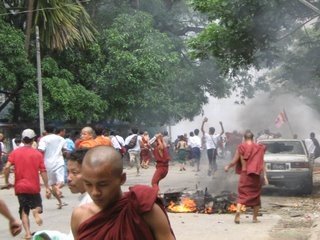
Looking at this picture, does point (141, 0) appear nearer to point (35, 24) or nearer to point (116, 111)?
point (116, 111)

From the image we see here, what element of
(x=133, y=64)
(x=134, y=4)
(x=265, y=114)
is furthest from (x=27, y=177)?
(x=265, y=114)

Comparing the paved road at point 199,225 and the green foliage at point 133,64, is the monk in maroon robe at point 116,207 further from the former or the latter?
the green foliage at point 133,64

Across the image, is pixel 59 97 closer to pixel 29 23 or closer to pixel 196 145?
pixel 29 23

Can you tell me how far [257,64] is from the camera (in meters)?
15.2

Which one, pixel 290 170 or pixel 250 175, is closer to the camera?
pixel 250 175

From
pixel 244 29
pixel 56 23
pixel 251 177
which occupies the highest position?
pixel 56 23

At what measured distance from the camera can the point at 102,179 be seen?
8.93 ft

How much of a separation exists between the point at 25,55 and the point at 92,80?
370 centimetres

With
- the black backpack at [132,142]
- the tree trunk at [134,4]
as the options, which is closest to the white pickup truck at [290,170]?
the black backpack at [132,142]

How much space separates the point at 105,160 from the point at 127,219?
29cm

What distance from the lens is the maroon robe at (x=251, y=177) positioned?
32.8 feet

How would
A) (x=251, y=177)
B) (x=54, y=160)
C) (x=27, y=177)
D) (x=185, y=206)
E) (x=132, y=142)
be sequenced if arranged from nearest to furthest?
1. (x=27, y=177)
2. (x=251, y=177)
3. (x=185, y=206)
4. (x=54, y=160)
5. (x=132, y=142)

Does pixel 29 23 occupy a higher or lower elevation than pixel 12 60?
higher

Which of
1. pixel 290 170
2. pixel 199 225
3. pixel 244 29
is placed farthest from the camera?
pixel 244 29
